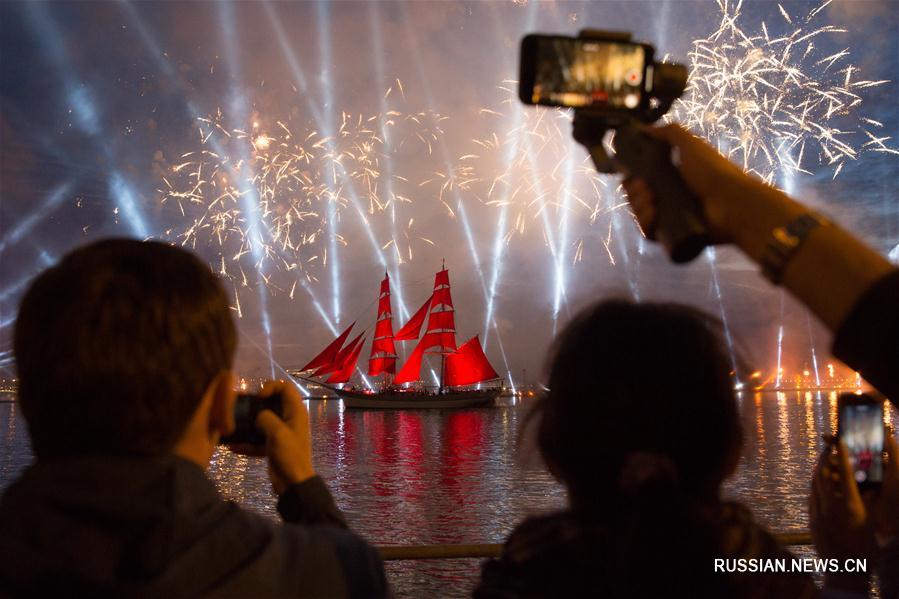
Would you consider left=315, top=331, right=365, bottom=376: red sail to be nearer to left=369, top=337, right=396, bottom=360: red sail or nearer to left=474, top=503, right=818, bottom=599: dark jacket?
left=369, top=337, right=396, bottom=360: red sail

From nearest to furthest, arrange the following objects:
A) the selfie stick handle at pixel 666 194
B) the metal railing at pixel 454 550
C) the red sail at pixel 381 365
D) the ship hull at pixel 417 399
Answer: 1. the selfie stick handle at pixel 666 194
2. the metal railing at pixel 454 550
3. the ship hull at pixel 417 399
4. the red sail at pixel 381 365

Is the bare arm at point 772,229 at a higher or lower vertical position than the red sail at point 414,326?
lower

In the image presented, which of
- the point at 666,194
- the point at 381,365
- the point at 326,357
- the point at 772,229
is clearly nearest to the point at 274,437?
the point at 666,194

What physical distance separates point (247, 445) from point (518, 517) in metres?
16.5

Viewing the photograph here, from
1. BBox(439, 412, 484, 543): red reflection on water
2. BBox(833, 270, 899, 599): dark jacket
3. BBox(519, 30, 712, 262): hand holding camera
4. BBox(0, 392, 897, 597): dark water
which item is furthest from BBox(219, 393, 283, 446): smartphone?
BBox(439, 412, 484, 543): red reflection on water

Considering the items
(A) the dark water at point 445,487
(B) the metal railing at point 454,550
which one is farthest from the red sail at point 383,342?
(B) the metal railing at point 454,550

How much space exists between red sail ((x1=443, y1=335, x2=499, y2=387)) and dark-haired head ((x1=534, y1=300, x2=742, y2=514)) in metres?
69.9

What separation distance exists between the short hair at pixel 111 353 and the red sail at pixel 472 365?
229 ft

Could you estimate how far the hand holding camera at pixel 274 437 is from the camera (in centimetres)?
150

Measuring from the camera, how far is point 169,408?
122 centimetres

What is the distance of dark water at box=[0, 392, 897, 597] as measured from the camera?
12.4 metres

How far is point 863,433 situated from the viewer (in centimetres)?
193

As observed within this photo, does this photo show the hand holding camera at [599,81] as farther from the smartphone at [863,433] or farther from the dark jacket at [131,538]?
the smartphone at [863,433]

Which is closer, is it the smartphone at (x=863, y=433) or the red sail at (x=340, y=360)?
the smartphone at (x=863, y=433)
